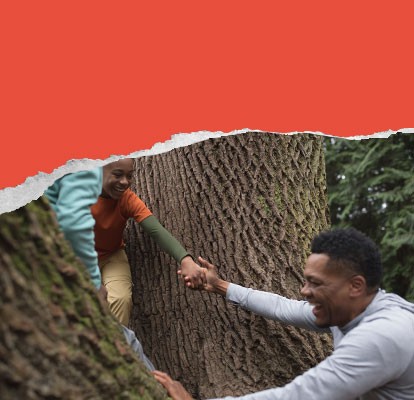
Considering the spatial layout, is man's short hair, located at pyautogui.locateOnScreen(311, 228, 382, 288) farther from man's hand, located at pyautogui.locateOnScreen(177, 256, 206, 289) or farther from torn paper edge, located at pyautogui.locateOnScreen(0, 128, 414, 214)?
torn paper edge, located at pyautogui.locateOnScreen(0, 128, 414, 214)

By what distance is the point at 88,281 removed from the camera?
1.78 metres

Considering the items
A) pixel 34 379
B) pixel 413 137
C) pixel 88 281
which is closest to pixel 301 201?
pixel 88 281

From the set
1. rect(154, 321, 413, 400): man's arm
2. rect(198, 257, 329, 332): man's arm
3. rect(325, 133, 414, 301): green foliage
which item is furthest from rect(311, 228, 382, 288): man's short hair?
rect(325, 133, 414, 301): green foliage

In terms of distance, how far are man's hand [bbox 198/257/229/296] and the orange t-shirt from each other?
46cm

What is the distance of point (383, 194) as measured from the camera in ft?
22.3

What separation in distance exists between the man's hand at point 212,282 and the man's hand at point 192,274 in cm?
2

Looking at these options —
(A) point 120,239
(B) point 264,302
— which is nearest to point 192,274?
(B) point 264,302

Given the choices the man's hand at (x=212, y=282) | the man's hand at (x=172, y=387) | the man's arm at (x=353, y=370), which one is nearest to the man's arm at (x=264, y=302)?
the man's hand at (x=212, y=282)

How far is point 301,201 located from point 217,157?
1.89 feet

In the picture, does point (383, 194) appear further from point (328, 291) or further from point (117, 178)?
point (328, 291)

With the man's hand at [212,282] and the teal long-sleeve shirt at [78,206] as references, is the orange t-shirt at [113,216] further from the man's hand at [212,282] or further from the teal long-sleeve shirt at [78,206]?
the teal long-sleeve shirt at [78,206]

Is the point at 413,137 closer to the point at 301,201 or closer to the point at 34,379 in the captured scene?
the point at 301,201

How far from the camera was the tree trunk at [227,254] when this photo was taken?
3156 mm

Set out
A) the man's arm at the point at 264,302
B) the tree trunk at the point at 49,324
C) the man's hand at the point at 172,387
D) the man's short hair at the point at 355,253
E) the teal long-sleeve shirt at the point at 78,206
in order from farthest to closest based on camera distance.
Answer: the man's arm at the point at 264,302 → the man's short hair at the point at 355,253 → the man's hand at the point at 172,387 → the teal long-sleeve shirt at the point at 78,206 → the tree trunk at the point at 49,324
